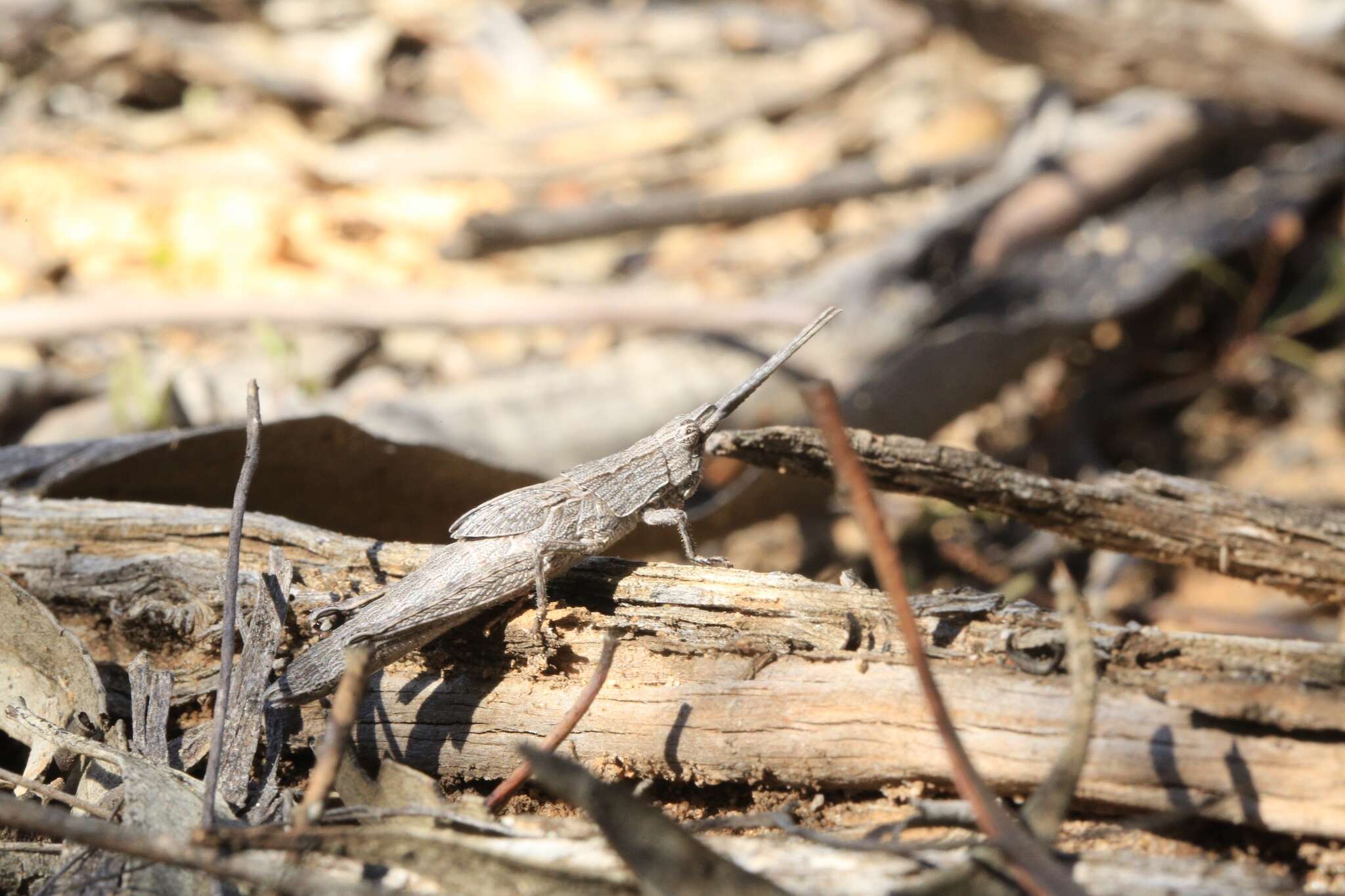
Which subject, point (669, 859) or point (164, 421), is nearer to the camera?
point (669, 859)

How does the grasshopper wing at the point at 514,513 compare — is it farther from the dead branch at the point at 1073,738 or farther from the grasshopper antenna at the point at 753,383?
the dead branch at the point at 1073,738

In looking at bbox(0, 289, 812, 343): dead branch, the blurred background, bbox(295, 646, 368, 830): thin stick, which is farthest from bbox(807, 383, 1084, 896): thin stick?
bbox(0, 289, 812, 343): dead branch

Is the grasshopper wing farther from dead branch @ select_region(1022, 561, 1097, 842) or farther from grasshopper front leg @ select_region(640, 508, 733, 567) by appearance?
dead branch @ select_region(1022, 561, 1097, 842)

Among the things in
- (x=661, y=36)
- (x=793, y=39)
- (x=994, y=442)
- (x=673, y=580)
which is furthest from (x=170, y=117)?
(x=673, y=580)

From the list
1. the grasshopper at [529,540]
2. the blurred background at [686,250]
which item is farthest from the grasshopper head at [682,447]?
the blurred background at [686,250]

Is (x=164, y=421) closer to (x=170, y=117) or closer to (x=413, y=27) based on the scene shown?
(x=170, y=117)
